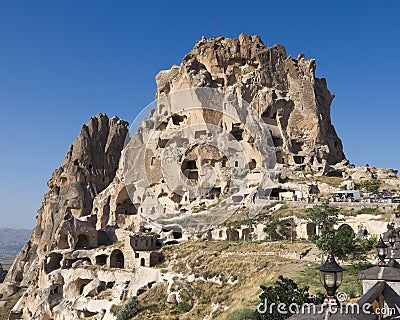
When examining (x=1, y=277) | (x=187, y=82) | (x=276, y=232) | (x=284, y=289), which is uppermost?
(x=187, y=82)

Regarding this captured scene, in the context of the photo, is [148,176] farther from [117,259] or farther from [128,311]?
[128,311]

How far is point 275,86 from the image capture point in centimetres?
6438

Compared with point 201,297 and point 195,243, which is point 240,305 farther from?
point 195,243

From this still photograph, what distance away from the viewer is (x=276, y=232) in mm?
37438

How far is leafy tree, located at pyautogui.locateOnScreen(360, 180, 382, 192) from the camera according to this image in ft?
151

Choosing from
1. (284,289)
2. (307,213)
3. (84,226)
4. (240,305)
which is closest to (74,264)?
(84,226)

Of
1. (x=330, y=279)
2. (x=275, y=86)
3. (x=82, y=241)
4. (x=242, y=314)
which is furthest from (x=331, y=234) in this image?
(x=275, y=86)

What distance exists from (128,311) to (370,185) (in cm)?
2918

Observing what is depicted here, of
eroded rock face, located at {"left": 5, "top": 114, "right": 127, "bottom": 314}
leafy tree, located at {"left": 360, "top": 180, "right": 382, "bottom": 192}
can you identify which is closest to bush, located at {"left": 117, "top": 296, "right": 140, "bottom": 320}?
leafy tree, located at {"left": 360, "top": 180, "right": 382, "bottom": 192}

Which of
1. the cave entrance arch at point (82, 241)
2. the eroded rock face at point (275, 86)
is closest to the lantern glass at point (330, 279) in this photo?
the cave entrance arch at point (82, 241)

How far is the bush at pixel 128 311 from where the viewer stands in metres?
29.0

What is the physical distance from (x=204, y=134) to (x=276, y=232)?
23353 mm

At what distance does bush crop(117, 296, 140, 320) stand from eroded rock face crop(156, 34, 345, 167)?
1303 inches

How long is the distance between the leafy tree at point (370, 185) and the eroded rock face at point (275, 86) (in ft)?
32.7
